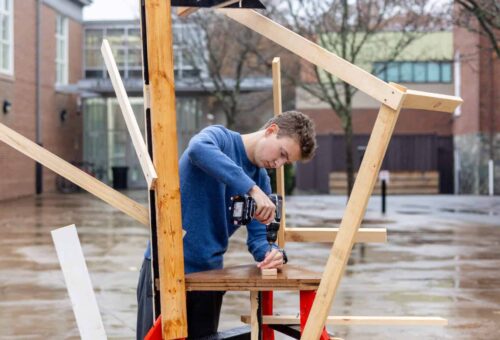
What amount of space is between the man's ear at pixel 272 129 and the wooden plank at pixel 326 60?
0.33 m

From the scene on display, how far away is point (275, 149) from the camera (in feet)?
14.5

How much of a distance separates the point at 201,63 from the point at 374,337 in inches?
1263

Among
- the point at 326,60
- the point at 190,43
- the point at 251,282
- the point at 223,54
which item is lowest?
the point at 251,282

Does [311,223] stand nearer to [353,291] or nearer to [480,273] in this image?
[480,273]

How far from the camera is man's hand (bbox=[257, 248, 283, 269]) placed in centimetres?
443

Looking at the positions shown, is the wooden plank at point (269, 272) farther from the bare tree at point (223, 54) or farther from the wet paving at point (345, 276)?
the bare tree at point (223, 54)

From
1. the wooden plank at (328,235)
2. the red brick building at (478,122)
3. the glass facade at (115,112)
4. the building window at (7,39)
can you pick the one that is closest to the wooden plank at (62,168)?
the wooden plank at (328,235)

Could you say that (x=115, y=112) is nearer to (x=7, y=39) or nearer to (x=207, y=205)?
(x=7, y=39)

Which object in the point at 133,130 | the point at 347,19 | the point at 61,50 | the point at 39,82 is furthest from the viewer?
the point at 61,50

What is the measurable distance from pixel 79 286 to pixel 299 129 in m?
1.14

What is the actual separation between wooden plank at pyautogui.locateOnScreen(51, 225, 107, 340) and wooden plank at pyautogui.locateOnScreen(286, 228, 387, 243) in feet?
4.00

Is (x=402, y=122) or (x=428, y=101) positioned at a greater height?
(x=402, y=122)

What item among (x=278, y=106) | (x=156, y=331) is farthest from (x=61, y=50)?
(x=156, y=331)

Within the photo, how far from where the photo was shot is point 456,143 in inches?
1656
